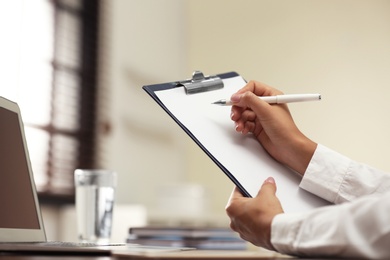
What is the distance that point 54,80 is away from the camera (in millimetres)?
2561

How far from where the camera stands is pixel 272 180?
0.81 meters

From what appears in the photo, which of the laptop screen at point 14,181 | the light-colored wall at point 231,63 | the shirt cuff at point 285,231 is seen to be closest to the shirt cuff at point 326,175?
the shirt cuff at point 285,231

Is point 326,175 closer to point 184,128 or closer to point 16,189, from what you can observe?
point 184,128

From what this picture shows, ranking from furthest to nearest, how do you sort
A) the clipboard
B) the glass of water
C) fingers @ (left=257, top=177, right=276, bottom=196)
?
the glass of water
the clipboard
fingers @ (left=257, top=177, right=276, bottom=196)

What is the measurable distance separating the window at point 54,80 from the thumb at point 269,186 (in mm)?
1608

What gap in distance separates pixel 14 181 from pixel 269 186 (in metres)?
0.39

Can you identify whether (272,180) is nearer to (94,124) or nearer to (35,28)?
(35,28)

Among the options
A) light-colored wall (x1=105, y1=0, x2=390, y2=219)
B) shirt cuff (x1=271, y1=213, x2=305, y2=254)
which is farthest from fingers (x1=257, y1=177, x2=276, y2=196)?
light-colored wall (x1=105, y1=0, x2=390, y2=219)

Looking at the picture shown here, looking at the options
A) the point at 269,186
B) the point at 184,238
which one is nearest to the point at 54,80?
the point at 184,238

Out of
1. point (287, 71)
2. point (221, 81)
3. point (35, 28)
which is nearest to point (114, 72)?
point (35, 28)

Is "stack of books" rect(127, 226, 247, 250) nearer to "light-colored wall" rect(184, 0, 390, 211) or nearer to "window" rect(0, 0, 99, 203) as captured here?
"light-colored wall" rect(184, 0, 390, 211)

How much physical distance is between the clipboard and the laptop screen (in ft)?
0.71

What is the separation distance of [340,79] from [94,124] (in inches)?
43.8

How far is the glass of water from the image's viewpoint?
1135mm
